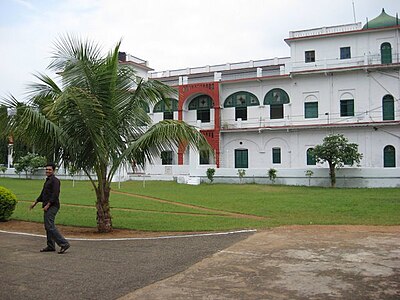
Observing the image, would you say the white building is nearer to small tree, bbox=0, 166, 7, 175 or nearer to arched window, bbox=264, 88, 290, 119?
arched window, bbox=264, 88, 290, 119

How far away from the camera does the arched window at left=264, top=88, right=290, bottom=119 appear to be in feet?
120

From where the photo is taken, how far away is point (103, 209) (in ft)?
38.1

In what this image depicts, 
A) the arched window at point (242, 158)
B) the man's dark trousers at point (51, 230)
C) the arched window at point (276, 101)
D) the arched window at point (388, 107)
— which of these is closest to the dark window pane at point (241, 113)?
the arched window at point (276, 101)

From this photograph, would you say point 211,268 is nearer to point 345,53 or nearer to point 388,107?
point 388,107

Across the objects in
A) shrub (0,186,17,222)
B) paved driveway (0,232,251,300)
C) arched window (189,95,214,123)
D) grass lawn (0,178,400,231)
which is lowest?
paved driveway (0,232,251,300)

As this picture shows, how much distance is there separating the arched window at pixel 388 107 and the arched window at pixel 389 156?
89.8 inches

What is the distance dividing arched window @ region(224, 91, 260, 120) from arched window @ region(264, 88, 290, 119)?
1.15m

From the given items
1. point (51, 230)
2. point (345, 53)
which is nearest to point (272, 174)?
point (345, 53)

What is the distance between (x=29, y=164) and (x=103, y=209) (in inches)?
1222

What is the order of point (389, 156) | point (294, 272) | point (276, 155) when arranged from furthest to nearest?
point (276, 155) < point (389, 156) < point (294, 272)

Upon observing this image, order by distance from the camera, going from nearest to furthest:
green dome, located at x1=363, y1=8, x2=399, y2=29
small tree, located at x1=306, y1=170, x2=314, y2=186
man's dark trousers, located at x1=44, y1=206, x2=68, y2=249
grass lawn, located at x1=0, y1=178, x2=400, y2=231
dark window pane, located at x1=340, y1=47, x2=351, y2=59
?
man's dark trousers, located at x1=44, y1=206, x2=68, y2=249 < grass lawn, located at x1=0, y1=178, x2=400, y2=231 < small tree, located at x1=306, y1=170, x2=314, y2=186 < green dome, located at x1=363, y1=8, x2=399, y2=29 < dark window pane, located at x1=340, y1=47, x2=351, y2=59

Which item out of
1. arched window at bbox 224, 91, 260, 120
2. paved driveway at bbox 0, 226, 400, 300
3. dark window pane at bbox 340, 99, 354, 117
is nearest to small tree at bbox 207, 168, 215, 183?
arched window at bbox 224, 91, 260, 120

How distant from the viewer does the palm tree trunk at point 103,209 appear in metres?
11.5

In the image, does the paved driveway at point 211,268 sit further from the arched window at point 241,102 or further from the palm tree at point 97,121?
the arched window at point 241,102
